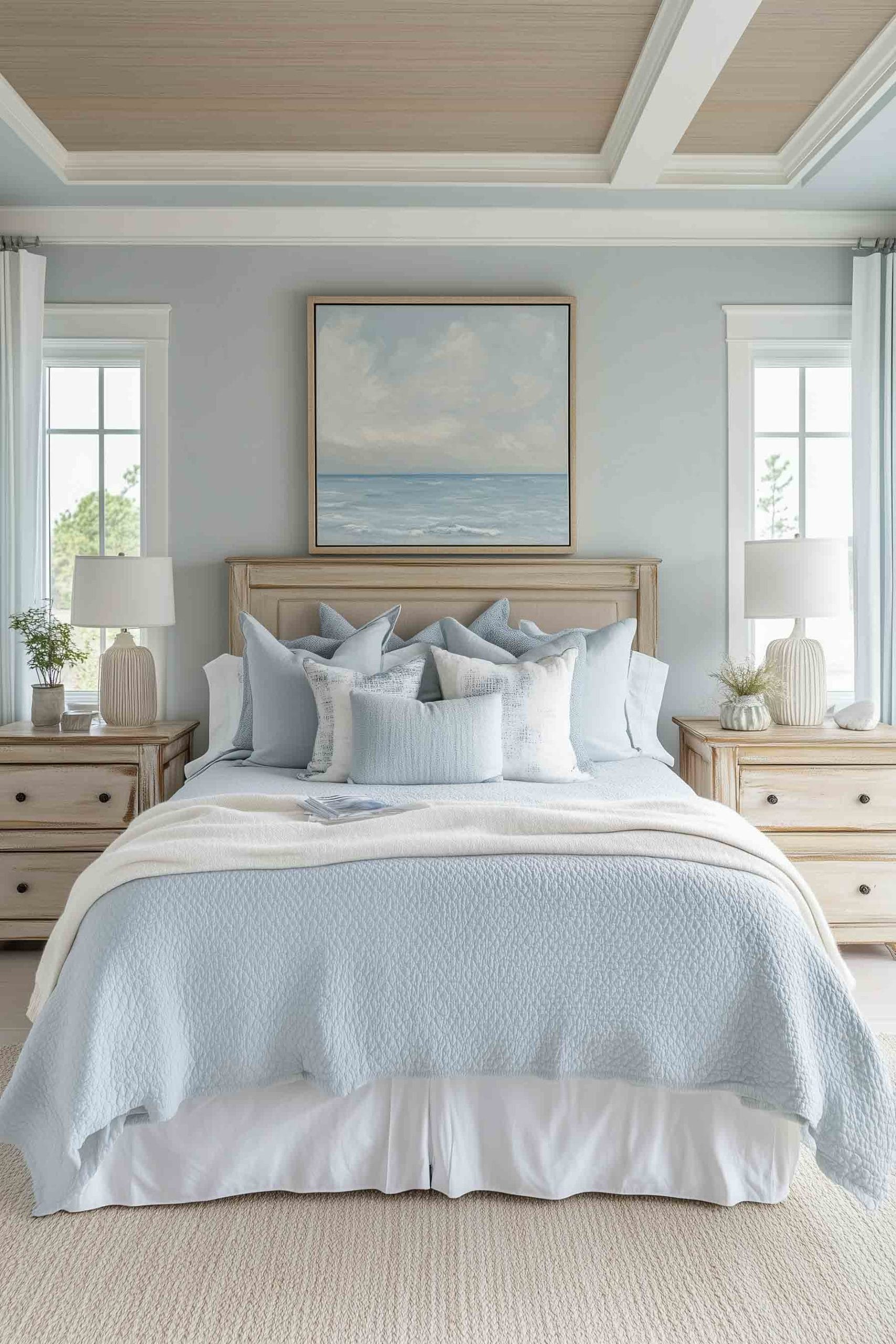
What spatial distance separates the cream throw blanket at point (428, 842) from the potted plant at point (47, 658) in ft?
4.55

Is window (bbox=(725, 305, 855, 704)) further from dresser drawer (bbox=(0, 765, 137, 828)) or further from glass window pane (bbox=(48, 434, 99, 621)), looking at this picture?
glass window pane (bbox=(48, 434, 99, 621))

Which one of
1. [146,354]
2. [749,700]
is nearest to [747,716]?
[749,700]

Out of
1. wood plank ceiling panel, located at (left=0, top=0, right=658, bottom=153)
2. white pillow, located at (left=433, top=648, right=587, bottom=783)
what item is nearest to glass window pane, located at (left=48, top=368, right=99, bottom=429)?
wood plank ceiling panel, located at (left=0, top=0, right=658, bottom=153)

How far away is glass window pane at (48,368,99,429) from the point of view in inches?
157

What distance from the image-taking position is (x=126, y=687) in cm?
361

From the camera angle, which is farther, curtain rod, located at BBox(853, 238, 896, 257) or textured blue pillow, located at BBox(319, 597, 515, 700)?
curtain rod, located at BBox(853, 238, 896, 257)

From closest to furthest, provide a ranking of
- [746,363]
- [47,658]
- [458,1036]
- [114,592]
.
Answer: [458,1036]
[114,592]
[47,658]
[746,363]

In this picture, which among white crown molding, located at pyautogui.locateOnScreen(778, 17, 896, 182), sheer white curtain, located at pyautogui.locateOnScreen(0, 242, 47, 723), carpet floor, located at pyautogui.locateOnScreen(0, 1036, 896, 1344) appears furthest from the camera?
sheer white curtain, located at pyautogui.locateOnScreen(0, 242, 47, 723)

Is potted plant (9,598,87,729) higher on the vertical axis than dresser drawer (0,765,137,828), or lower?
higher

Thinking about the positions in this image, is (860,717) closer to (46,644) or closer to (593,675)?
(593,675)

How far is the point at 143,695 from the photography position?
3643 mm

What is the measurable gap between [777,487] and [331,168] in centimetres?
212

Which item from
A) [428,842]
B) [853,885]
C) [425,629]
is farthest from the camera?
[425,629]

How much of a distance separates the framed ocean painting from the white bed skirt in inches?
90.3
